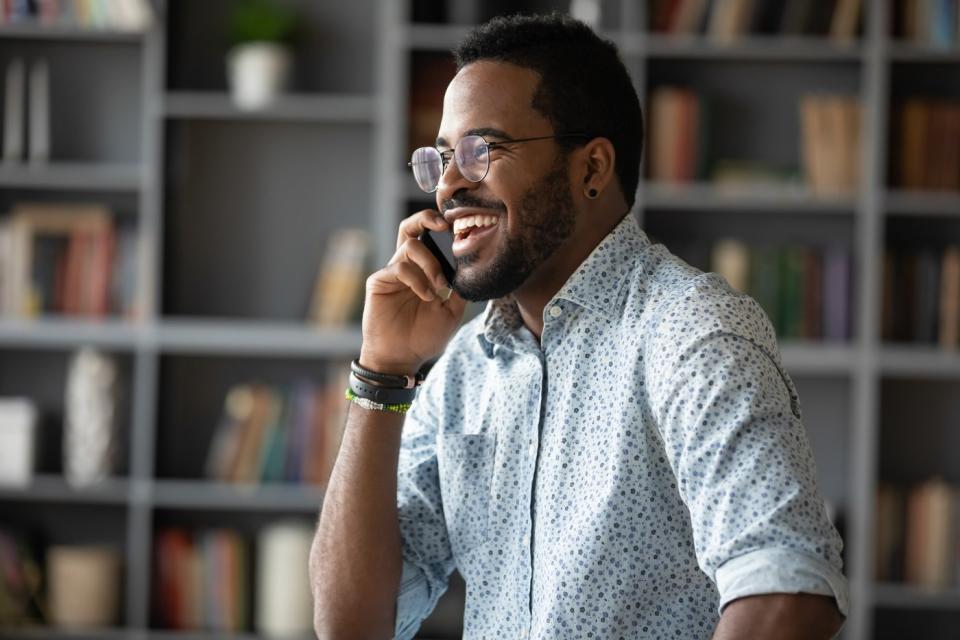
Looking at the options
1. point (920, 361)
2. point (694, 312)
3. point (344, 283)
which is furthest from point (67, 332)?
point (694, 312)

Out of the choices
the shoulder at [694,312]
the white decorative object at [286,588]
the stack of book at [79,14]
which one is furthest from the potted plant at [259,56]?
the shoulder at [694,312]

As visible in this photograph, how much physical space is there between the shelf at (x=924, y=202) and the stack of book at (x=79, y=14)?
2.33m

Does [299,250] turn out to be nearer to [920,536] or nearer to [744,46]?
[744,46]

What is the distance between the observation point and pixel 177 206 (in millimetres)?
3918

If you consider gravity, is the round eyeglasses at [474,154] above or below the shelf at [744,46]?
below

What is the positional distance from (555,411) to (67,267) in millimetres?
2725

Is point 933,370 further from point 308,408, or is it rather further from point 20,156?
point 20,156

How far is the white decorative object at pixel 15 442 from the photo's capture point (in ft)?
12.3

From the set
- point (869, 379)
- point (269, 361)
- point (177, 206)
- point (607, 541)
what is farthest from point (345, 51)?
point (607, 541)

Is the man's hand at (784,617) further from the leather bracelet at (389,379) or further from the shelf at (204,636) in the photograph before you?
the shelf at (204,636)

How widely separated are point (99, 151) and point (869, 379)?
2565mm

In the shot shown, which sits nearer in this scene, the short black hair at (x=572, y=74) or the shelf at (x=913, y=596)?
the short black hair at (x=572, y=74)

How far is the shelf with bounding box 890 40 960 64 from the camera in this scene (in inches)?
141

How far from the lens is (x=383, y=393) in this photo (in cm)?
163
